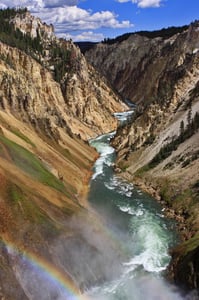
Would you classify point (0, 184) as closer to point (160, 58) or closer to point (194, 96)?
point (194, 96)

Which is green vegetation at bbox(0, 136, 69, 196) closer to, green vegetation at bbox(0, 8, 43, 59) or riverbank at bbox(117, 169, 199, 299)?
riverbank at bbox(117, 169, 199, 299)

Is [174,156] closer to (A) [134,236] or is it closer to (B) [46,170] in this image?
(B) [46,170]

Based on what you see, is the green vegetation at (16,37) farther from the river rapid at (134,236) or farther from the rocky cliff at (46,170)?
the river rapid at (134,236)

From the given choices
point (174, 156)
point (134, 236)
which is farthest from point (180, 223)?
point (174, 156)

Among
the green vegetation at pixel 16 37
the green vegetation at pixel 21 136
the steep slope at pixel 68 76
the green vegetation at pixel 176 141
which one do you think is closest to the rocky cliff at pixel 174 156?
the green vegetation at pixel 176 141

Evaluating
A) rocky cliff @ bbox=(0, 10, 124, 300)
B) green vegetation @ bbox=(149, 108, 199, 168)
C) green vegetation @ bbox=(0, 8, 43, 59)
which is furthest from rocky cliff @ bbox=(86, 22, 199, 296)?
green vegetation @ bbox=(0, 8, 43, 59)

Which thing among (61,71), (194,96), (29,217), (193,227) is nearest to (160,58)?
(61,71)
